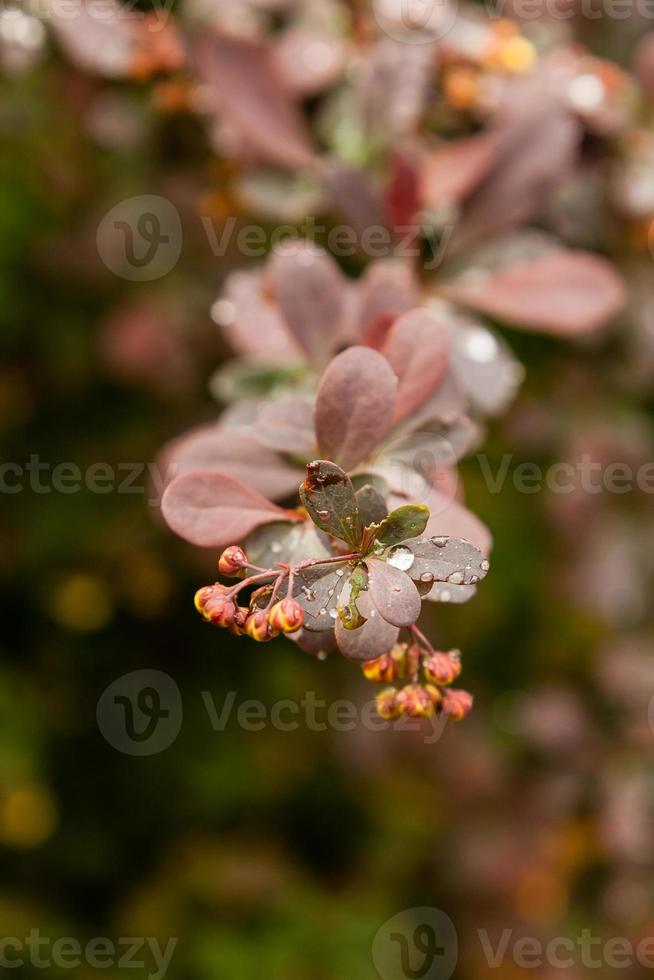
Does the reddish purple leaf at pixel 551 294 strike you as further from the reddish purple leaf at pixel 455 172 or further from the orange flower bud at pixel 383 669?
the orange flower bud at pixel 383 669

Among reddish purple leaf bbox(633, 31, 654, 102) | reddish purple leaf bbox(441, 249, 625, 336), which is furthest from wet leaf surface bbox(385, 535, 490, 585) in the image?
reddish purple leaf bbox(633, 31, 654, 102)

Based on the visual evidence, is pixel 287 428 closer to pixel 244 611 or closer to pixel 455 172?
pixel 244 611

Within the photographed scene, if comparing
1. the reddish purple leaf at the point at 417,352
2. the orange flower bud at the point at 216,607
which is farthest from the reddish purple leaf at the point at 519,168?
the orange flower bud at the point at 216,607

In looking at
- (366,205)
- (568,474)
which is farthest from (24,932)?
(366,205)

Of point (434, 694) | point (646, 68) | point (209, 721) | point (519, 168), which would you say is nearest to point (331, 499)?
point (434, 694)

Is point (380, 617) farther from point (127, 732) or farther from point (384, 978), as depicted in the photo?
point (384, 978)

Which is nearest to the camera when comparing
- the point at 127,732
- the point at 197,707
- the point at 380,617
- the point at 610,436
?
the point at 380,617
